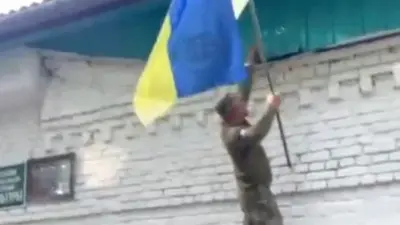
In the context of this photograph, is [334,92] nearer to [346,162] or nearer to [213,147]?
[346,162]

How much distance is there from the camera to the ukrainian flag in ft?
17.8

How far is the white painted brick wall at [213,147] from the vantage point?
5699 mm

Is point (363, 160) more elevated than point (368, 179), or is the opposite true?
point (363, 160)

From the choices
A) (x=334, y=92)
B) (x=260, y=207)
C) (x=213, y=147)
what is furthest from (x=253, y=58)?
(x=260, y=207)

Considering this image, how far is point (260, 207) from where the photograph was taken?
567 cm

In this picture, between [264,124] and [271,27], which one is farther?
[271,27]

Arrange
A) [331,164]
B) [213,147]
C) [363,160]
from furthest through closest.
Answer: [213,147], [331,164], [363,160]

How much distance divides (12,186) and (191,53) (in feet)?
8.64

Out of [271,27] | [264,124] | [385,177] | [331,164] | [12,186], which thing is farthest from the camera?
[12,186]

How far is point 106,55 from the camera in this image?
698 cm

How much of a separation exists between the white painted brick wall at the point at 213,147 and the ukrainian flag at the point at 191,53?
2.67 feet

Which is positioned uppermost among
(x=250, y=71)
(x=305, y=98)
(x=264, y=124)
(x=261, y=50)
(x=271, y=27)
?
(x=271, y=27)

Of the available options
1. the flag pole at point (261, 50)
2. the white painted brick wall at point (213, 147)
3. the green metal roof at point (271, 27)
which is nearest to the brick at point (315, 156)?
the white painted brick wall at point (213, 147)

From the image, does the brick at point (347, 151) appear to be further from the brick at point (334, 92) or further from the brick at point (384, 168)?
the brick at point (334, 92)
